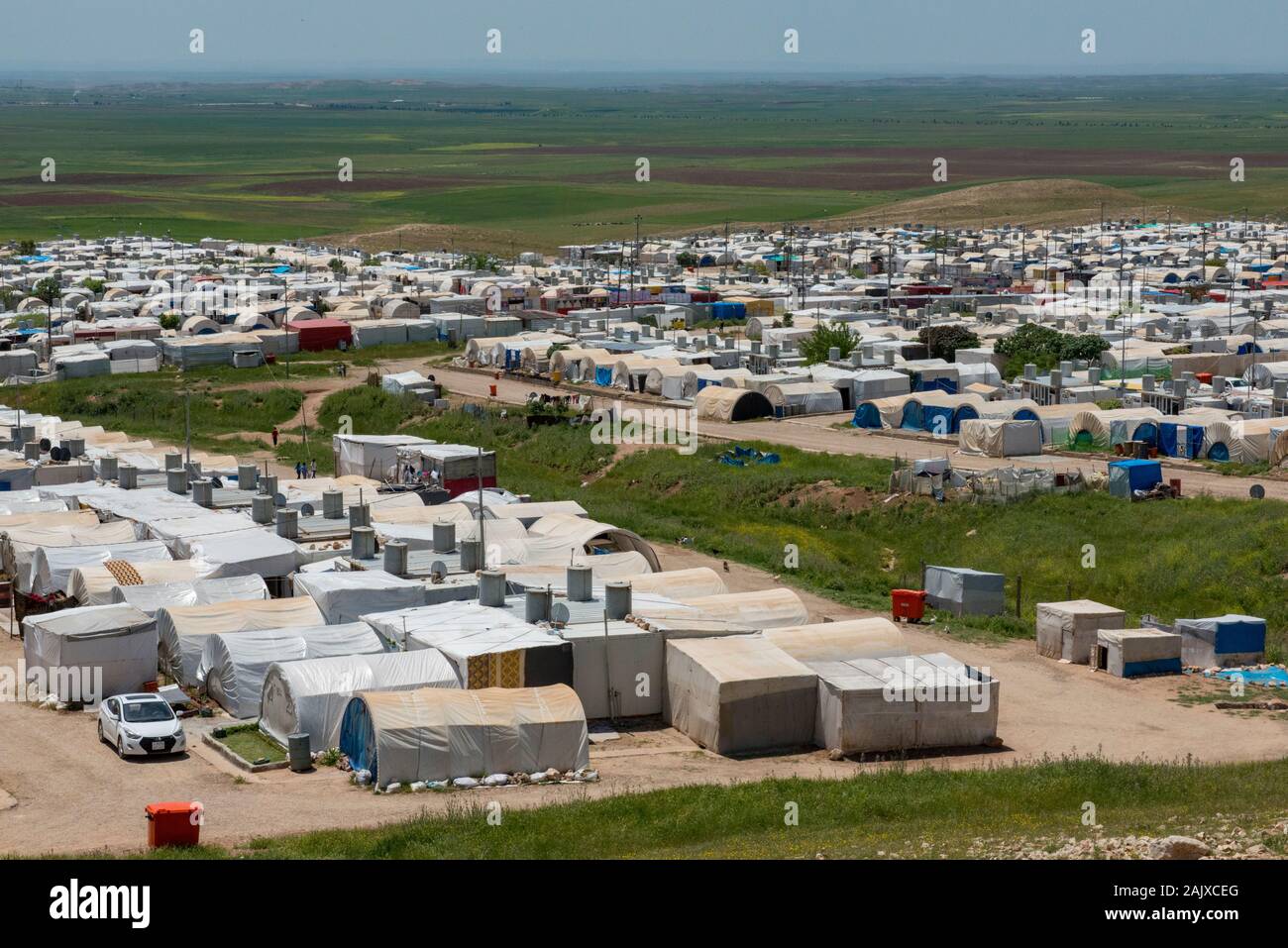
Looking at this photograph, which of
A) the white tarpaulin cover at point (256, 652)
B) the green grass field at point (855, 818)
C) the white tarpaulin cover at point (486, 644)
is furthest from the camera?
the white tarpaulin cover at point (256, 652)

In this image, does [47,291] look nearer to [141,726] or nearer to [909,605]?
[909,605]

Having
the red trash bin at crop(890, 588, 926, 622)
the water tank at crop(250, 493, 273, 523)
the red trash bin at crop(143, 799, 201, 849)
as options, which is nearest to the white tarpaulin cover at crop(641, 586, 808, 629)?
the red trash bin at crop(890, 588, 926, 622)

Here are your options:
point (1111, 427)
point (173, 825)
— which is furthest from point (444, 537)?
point (1111, 427)

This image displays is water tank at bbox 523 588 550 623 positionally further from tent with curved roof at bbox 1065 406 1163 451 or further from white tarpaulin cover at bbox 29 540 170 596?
tent with curved roof at bbox 1065 406 1163 451

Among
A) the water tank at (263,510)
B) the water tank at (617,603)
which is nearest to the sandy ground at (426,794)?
the water tank at (617,603)

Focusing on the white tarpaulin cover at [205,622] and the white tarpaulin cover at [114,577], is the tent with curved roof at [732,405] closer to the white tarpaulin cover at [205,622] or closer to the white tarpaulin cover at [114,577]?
the white tarpaulin cover at [114,577]

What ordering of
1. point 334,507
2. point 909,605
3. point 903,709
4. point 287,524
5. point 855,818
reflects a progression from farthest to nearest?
point 334,507 → point 287,524 → point 909,605 → point 903,709 → point 855,818
